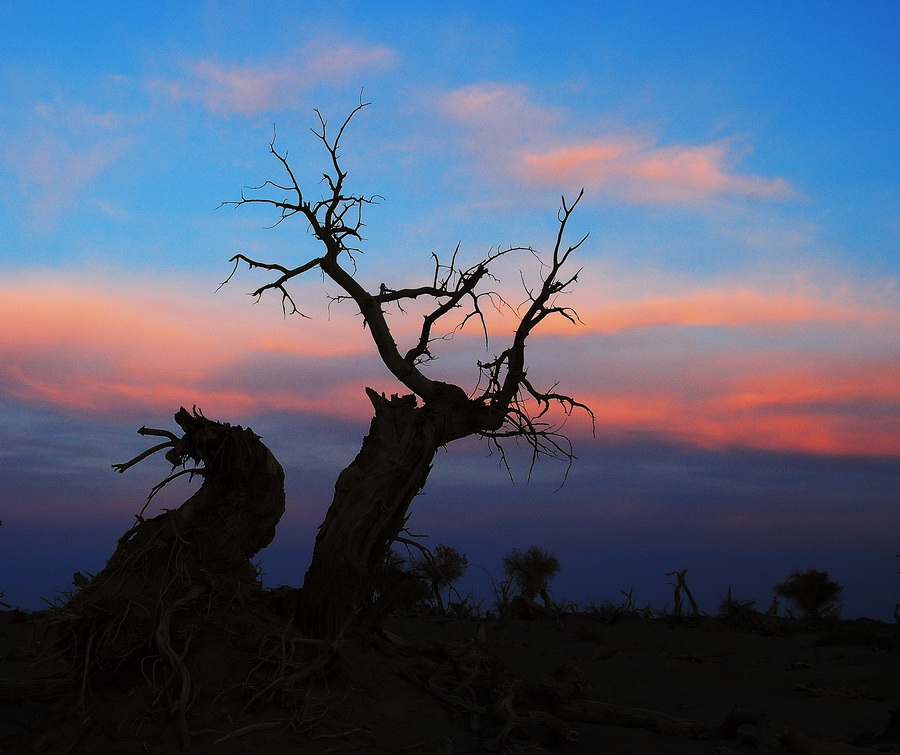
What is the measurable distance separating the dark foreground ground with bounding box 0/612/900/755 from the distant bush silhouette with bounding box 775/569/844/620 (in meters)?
9.33

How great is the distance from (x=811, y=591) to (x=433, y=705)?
1564 centimetres

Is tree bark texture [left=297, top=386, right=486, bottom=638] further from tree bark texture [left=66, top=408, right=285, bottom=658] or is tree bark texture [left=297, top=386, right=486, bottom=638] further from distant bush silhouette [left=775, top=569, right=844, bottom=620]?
distant bush silhouette [left=775, top=569, right=844, bottom=620]

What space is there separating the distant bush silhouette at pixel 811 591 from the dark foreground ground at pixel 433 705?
9.33 m

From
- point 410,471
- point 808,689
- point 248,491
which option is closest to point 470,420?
point 410,471

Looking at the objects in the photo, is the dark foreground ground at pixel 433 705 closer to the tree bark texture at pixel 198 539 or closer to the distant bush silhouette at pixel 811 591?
the tree bark texture at pixel 198 539

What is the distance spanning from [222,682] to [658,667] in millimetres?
6529

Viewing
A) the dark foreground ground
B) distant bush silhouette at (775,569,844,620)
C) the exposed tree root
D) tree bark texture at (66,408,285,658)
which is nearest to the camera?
the dark foreground ground

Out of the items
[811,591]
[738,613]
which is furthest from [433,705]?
[811,591]

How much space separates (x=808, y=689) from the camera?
10.0 metres

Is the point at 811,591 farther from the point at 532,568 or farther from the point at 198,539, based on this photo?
the point at 198,539

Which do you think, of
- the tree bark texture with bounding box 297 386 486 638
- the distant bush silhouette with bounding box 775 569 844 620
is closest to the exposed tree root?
the tree bark texture with bounding box 297 386 486 638

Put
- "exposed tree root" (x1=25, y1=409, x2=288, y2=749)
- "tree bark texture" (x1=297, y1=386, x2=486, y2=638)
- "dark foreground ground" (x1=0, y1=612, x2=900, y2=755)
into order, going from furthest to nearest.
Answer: "tree bark texture" (x1=297, y1=386, x2=486, y2=638), "exposed tree root" (x1=25, y1=409, x2=288, y2=749), "dark foreground ground" (x1=0, y1=612, x2=900, y2=755)

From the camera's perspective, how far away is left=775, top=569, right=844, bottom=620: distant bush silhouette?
1970cm

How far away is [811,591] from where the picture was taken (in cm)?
1991
